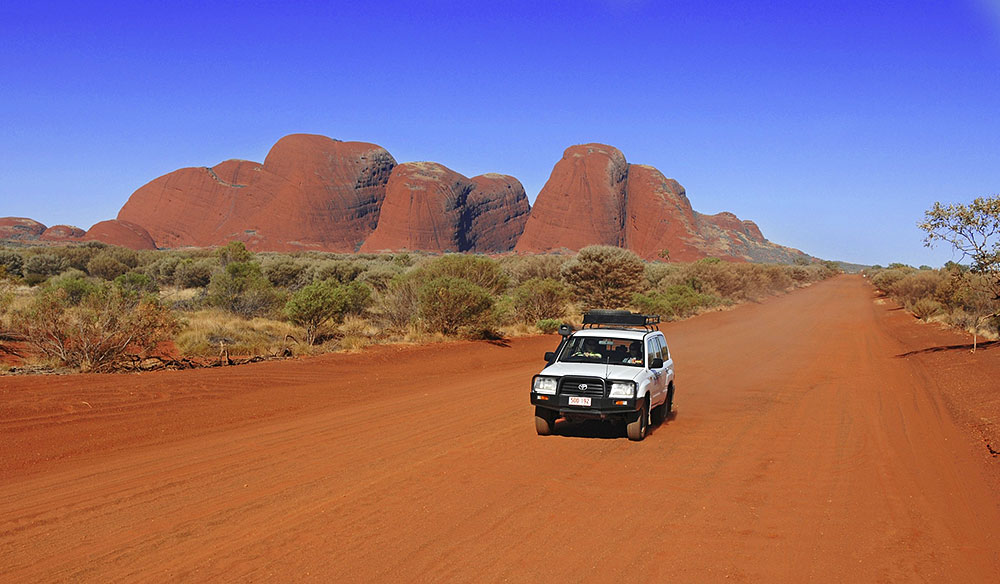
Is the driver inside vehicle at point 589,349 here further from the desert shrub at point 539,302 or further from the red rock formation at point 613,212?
the red rock formation at point 613,212

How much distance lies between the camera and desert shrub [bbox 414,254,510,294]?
26625mm

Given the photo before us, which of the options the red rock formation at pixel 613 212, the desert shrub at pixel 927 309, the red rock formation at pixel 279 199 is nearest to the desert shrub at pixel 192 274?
the desert shrub at pixel 927 309

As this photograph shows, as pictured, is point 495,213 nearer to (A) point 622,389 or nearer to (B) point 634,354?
(B) point 634,354

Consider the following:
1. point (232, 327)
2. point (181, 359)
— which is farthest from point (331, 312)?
point (181, 359)

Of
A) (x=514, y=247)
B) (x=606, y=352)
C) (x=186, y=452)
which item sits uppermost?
(x=514, y=247)

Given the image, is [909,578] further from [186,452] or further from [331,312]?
[331,312]

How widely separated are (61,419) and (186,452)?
2.62 meters

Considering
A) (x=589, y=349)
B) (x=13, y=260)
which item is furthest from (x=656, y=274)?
(x=589, y=349)

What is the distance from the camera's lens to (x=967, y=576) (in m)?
4.79

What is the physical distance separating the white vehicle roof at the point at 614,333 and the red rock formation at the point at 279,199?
10671 centimetres

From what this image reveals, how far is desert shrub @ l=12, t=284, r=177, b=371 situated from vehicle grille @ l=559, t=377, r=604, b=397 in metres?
9.30

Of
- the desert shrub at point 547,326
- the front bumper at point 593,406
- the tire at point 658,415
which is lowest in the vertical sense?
the tire at point 658,415

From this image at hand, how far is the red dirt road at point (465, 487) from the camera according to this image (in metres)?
4.89

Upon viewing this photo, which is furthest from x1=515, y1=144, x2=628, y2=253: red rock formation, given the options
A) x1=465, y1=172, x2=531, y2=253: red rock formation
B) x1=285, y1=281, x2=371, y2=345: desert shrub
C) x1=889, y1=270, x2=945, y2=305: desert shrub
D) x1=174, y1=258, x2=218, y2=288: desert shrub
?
x1=285, y1=281, x2=371, y2=345: desert shrub
